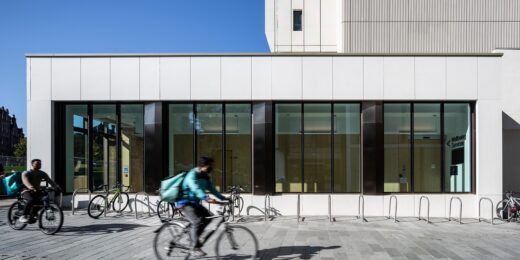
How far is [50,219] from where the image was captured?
33.3ft

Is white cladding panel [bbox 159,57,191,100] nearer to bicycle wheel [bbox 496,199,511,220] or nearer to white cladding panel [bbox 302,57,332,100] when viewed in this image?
white cladding panel [bbox 302,57,332,100]

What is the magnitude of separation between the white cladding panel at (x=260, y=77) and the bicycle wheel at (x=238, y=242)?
7323 millimetres

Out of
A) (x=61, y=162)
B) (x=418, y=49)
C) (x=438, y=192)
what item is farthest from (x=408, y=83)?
(x=61, y=162)

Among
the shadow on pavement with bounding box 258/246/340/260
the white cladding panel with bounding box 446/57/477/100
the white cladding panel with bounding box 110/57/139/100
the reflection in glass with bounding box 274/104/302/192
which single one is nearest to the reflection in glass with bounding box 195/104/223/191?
the reflection in glass with bounding box 274/104/302/192

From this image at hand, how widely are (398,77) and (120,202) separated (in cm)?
1016

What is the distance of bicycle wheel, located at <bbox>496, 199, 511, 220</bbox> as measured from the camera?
13016mm

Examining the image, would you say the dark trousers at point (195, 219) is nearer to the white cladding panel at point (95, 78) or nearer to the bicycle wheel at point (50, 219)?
the bicycle wheel at point (50, 219)

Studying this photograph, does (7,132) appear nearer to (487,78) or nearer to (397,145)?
(397,145)

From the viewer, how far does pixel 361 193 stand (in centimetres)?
1358

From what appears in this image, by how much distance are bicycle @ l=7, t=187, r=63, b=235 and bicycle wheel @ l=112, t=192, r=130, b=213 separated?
10.1 feet

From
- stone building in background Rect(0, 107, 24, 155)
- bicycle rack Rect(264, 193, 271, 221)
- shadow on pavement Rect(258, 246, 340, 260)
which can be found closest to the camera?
shadow on pavement Rect(258, 246, 340, 260)

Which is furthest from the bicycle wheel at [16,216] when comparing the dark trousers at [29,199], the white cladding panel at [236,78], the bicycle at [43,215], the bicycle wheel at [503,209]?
the bicycle wheel at [503,209]

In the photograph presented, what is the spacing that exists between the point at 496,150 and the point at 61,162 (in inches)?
577

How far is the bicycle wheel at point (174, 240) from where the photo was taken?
7168 millimetres
